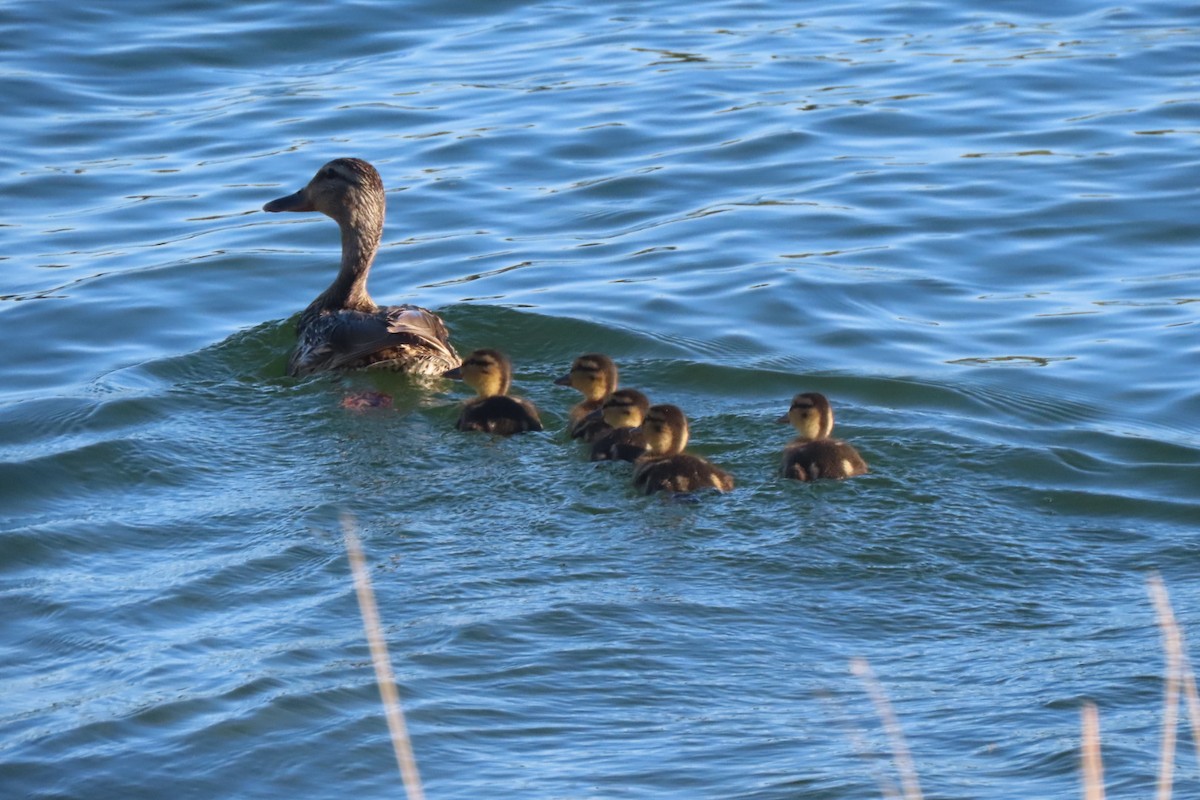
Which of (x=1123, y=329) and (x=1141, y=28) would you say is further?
(x=1141, y=28)

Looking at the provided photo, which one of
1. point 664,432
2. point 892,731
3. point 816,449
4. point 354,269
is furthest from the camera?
point 354,269

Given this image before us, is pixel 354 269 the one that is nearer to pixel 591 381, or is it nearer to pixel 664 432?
pixel 591 381

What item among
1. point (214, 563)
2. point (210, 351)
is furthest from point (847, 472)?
point (210, 351)

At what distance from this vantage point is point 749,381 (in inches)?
361

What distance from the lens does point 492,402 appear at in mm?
8422

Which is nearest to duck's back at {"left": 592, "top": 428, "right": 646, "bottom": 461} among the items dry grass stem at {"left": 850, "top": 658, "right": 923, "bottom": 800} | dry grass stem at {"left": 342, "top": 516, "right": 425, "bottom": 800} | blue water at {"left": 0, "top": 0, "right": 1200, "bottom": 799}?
blue water at {"left": 0, "top": 0, "right": 1200, "bottom": 799}

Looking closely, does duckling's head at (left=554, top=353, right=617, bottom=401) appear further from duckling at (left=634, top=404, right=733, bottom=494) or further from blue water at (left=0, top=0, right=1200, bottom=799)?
duckling at (left=634, top=404, right=733, bottom=494)

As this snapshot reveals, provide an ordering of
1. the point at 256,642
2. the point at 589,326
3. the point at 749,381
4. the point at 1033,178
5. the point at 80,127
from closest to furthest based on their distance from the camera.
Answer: the point at 256,642 → the point at 749,381 → the point at 589,326 → the point at 1033,178 → the point at 80,127

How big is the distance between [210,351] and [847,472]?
372 cm

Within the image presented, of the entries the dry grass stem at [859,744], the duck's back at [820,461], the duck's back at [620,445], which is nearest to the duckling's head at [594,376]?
the duck's back at [620,445]

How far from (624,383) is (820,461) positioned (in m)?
1.93

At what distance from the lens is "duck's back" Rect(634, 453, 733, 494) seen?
7.52 meters

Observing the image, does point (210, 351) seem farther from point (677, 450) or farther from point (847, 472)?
point (847, 472)

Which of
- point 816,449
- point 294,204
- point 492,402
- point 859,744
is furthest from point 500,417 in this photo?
point 859,744
